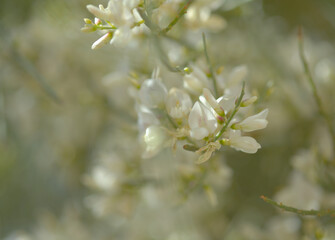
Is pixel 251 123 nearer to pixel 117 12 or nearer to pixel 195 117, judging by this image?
pixel 195 117

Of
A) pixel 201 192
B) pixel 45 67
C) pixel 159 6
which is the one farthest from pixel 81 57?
pixel 159 6

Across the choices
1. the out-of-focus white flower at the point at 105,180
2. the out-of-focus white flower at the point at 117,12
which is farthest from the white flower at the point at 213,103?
the out-of-focus white flower at the point at 105,180

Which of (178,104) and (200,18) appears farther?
(200,18)

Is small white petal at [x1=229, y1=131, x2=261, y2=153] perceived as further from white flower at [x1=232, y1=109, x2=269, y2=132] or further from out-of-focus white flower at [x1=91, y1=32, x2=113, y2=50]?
out-of-focus white flower at [x1=91, y1=32, x2=113, y2=50]

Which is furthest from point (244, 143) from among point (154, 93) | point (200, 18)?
point (200, 18)

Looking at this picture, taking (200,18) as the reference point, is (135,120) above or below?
below

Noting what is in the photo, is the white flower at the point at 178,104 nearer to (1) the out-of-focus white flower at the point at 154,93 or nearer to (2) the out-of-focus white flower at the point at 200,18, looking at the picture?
(1) the out-of-focus white flower at the point at 154,93

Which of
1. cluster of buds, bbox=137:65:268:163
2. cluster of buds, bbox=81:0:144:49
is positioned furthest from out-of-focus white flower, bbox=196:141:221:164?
cluster of buds, bbox=81:0:144:49
